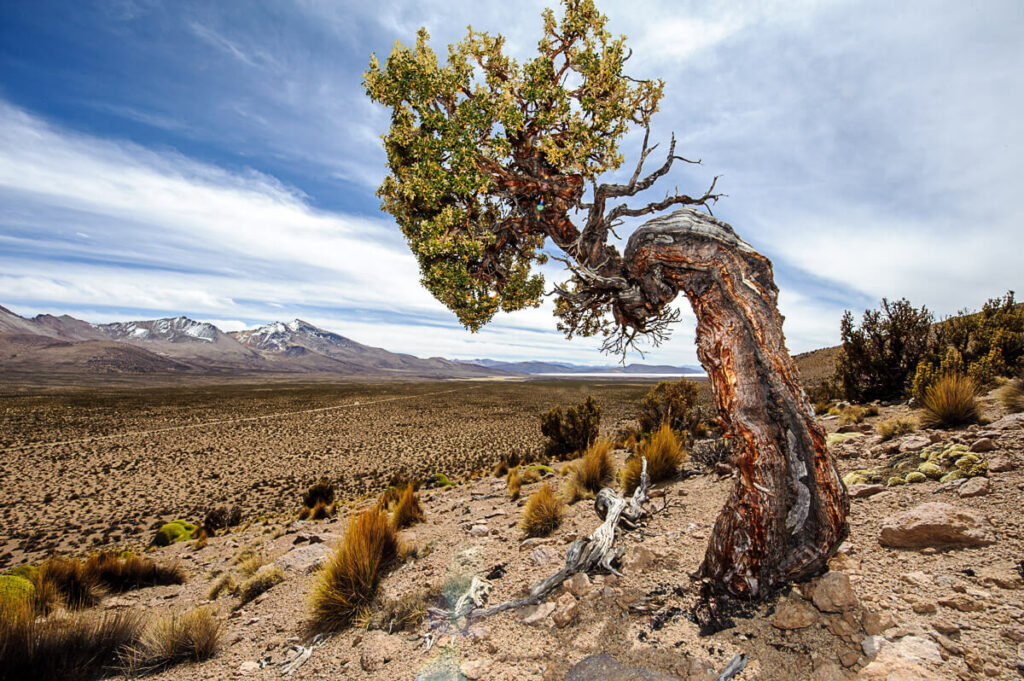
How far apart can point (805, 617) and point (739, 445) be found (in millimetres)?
1331

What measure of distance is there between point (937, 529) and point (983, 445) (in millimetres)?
2694

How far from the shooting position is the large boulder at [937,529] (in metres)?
3.47

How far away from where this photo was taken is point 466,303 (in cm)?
578

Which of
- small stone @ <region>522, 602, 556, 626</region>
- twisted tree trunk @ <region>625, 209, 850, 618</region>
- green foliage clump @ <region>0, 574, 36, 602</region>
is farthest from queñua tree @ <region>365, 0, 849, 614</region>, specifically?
green foliage clump @ <region>0, 574, 36, 602</region>

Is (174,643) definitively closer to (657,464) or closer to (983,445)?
(657,464)

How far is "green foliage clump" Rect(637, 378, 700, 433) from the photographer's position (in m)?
14.2

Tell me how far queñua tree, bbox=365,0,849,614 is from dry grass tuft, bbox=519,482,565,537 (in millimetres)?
2656

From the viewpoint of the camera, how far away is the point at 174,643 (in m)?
4.41

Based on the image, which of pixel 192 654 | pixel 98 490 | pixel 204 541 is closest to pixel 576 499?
pixel 192 654

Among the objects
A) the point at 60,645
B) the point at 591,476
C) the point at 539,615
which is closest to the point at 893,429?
the point at 591,476

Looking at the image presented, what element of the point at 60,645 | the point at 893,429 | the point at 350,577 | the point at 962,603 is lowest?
the point at 60,645

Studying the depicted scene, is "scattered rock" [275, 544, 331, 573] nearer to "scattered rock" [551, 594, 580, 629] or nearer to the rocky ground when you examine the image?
the rocky ground

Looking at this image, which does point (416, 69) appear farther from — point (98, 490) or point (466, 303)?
point (98, 490)

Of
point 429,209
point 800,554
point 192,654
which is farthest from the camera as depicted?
point 429,209
